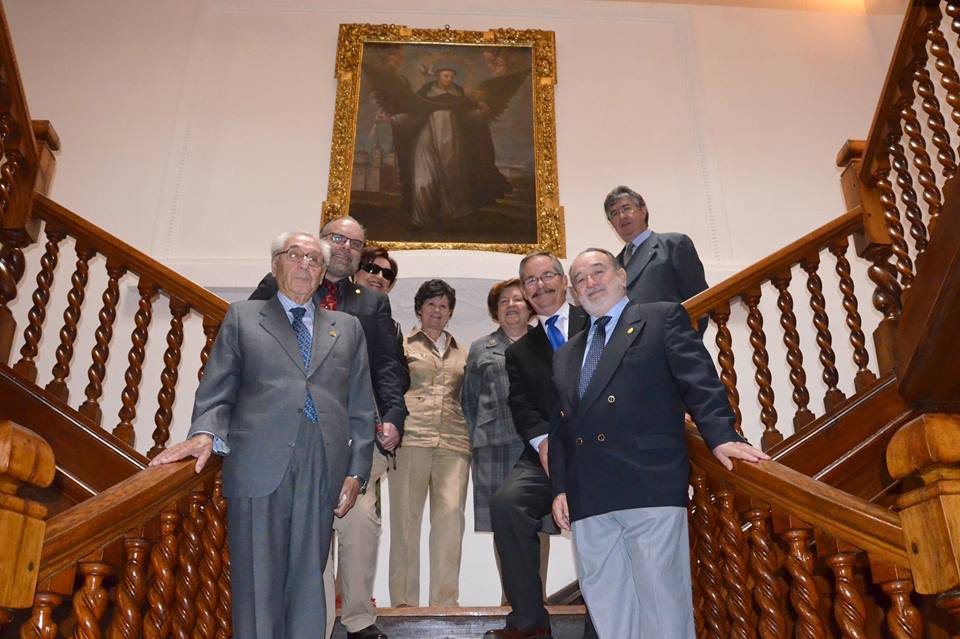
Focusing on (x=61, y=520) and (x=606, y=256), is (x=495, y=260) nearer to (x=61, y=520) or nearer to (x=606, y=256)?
(x=606, y=256)

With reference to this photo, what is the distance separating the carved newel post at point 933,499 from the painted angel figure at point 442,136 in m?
5.14

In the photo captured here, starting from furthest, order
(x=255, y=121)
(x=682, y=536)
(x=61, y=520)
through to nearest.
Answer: (x=255, y=121) < (x=682, y=536) < (x=61, y=520)

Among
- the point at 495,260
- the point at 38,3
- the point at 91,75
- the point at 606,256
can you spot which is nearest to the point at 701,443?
the point at 606,256

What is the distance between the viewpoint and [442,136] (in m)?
6.84

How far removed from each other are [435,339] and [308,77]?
3540mm

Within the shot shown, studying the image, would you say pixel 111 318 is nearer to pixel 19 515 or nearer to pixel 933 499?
pixel 19 515

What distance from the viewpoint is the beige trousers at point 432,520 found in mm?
3951

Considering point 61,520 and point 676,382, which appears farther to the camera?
point 676,382

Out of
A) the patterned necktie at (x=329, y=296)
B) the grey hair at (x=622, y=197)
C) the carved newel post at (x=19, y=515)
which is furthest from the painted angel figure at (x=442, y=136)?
the carved newel post at (x=19, y=515)

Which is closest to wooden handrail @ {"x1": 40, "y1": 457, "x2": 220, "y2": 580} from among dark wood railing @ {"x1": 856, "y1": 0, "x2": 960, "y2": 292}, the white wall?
dark wood railing @ {"x1": 856, "y1": 0, "x2": 960, "y2": 292}

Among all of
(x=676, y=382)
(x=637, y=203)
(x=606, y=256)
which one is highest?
(x=637, y=203)

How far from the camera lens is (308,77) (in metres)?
7.01

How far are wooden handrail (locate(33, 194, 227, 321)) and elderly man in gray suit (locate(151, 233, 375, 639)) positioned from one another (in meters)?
0.74

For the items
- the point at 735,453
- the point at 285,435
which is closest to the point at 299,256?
the point at 285,435
